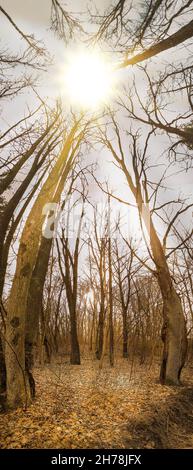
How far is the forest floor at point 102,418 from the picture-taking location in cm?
476

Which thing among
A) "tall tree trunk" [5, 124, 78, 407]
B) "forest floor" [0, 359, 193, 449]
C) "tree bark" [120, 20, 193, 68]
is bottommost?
"forest floor" [0, 359, 193, 449]

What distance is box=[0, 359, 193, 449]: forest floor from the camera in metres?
4.76

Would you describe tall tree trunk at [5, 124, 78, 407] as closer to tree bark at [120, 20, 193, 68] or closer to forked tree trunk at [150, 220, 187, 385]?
tree bark at [120, 20, 193, 68]

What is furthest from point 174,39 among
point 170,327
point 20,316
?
point 170,327

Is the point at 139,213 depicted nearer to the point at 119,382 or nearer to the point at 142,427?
the point at 119,382

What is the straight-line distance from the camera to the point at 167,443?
16.7 feet

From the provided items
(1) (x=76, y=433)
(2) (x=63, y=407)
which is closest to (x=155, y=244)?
(2) (x=63, y=407)

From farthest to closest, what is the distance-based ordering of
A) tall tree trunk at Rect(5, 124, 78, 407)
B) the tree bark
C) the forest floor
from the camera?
tall tree trunk at Rect(5, 124, 78, 407) → the forest floor → the tree bark

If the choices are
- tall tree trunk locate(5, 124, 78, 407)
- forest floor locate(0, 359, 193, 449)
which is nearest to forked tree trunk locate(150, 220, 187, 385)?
forest floor locate(0, 359, 193, 449)

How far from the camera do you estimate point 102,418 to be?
5.84m

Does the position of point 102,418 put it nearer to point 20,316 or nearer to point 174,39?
point 20,316

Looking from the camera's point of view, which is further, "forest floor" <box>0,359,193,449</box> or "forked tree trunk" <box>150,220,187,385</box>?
"forked tree trunk" <box>150,220,187,385</box>

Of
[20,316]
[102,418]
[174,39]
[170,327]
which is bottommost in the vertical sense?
[102,418]
